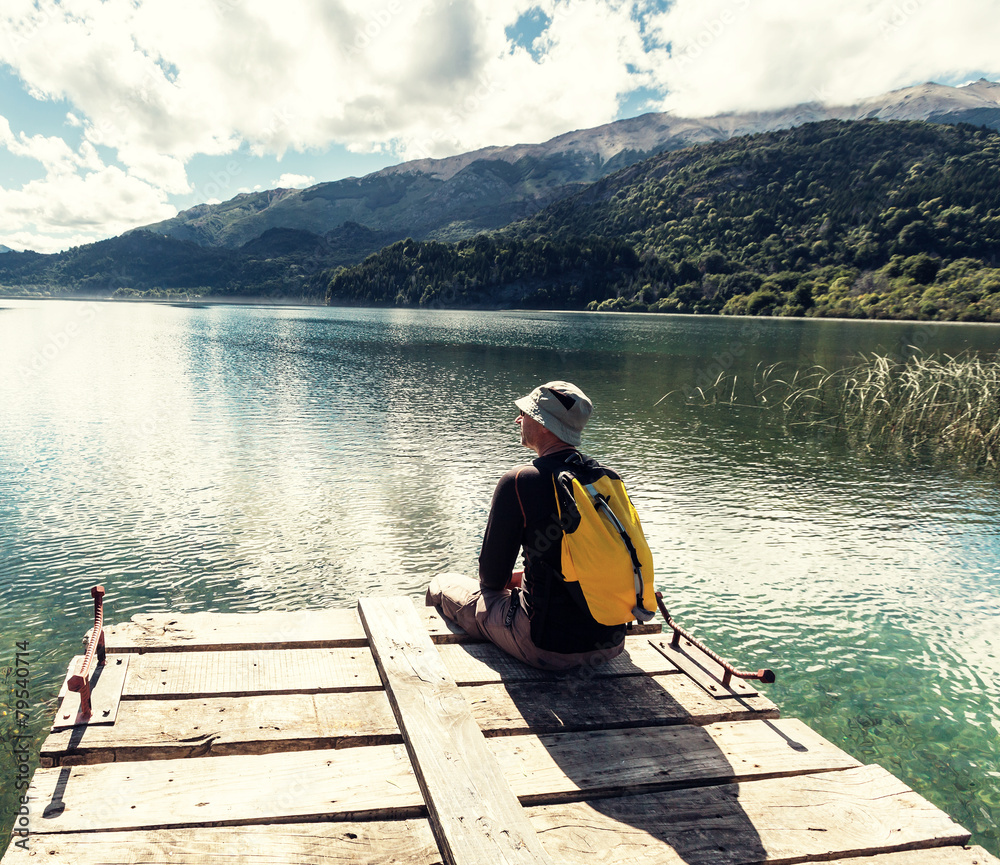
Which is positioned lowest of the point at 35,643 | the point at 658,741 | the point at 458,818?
the point at 35,643

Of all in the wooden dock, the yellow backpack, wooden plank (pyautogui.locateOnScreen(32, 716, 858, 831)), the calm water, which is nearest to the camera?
the wooden dock

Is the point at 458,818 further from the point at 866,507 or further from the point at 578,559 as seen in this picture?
the point at 866,507

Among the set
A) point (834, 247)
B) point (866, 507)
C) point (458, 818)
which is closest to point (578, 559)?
point (458, 818)

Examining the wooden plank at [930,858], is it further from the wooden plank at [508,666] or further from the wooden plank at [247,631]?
the wooden plank at [247,631]

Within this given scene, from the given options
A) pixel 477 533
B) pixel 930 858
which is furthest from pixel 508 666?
pixel 477 533

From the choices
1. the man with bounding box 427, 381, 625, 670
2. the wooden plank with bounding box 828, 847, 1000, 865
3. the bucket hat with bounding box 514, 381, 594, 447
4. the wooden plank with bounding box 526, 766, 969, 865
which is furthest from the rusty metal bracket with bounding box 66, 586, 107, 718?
the wooden plank with bounding box 828, 847, 1000, 865

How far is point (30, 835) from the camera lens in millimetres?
3139

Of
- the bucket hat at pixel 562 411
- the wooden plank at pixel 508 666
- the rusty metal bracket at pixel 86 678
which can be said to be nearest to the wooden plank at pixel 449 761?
the wooden plank at pixel 508 666

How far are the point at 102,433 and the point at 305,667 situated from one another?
714 inches

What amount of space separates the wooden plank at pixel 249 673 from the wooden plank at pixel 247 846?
1.38 m

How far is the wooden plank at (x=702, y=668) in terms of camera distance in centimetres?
508

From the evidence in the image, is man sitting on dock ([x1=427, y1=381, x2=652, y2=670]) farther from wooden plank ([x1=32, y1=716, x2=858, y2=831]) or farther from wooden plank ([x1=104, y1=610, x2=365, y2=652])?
wooden plank ([x1=104, y1=610, x2=365, y2=652])

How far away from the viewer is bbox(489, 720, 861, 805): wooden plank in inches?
150

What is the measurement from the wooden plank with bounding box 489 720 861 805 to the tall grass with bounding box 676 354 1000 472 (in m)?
18.6
